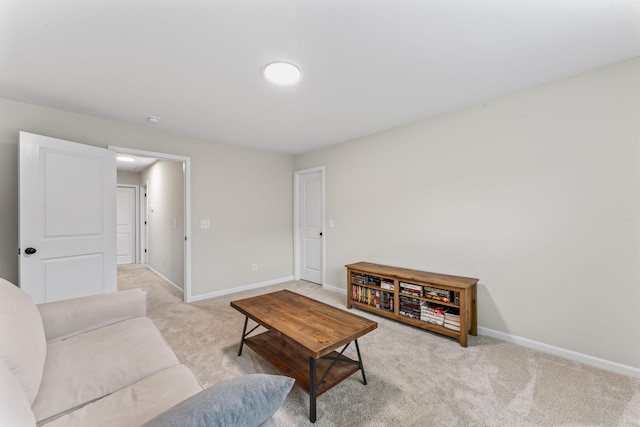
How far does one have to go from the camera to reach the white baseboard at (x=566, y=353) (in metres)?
1.89

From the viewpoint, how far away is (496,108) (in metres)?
2.47

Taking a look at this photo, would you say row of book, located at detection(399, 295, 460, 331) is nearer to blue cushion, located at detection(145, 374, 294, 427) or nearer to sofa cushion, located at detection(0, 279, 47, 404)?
blue cushion, located at detection(145, 374, 294, 427)

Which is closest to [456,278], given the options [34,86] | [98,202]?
[98,202]

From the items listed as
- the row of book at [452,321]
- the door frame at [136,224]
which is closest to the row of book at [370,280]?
the row of book at [452,321]

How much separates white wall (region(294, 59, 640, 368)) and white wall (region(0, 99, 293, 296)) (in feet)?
6.98

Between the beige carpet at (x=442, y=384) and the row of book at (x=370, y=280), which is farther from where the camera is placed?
the row of book at (x=370, y=280)

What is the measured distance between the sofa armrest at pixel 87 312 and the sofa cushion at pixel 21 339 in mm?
188

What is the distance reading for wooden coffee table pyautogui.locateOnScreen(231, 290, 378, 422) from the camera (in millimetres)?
1545

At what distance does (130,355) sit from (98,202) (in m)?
2.11

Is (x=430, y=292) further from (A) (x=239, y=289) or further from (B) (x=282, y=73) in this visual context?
(A) (x=239, y=289)

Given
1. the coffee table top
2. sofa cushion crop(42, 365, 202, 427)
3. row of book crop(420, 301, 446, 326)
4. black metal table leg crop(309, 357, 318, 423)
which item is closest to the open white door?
the coffee table top

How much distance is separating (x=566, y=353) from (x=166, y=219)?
5.41 m

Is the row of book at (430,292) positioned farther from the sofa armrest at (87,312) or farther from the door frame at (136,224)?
the door frame at (136,224)

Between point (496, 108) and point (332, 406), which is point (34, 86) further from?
point (496, 108)
